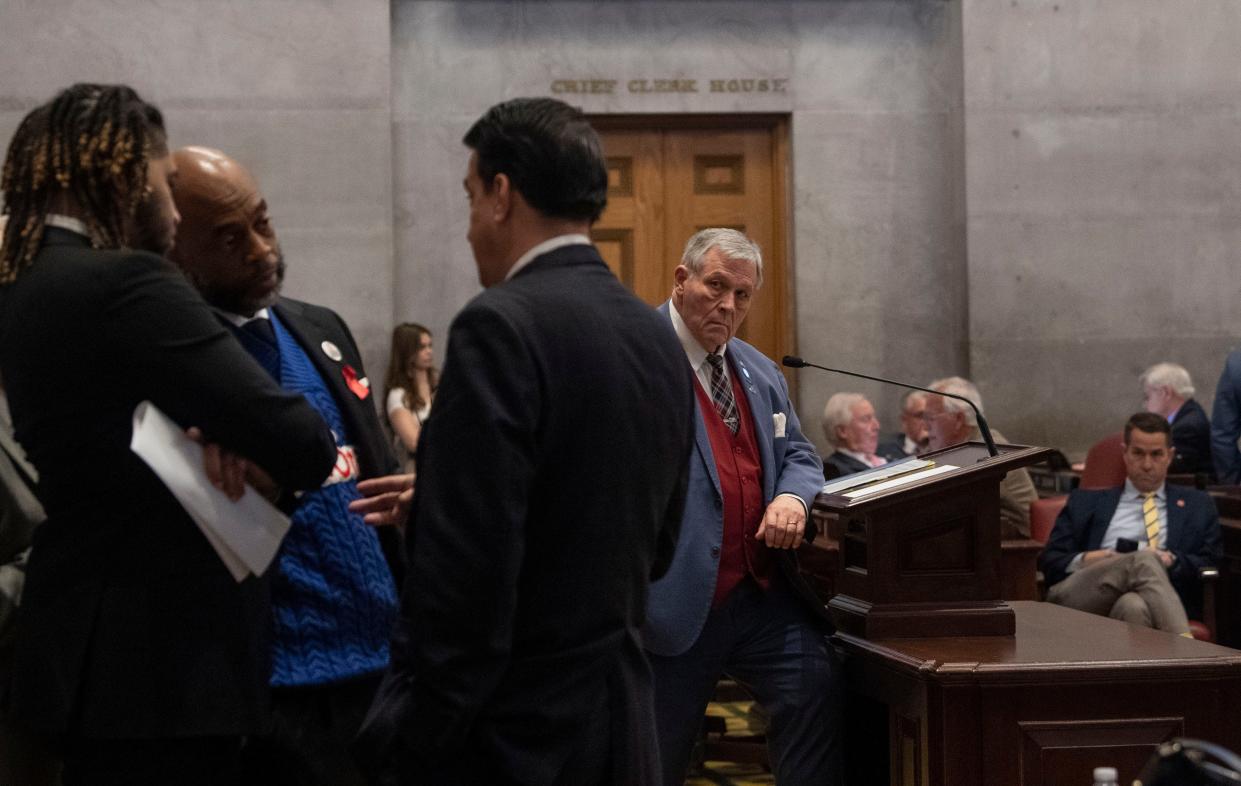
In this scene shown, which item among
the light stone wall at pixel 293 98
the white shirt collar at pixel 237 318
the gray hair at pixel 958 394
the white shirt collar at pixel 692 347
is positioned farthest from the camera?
the light stone wall at pixel 293 98

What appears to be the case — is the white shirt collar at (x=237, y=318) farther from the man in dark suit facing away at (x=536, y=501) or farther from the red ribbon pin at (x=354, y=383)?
the man in dark suit facing away at (x=536, y=501)

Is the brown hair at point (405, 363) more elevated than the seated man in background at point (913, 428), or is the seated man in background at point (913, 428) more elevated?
the brown hair at point (405, 363)

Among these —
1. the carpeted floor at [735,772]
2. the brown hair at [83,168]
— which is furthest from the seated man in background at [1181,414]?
the brown hair at [83,168]

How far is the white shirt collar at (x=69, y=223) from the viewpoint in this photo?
1950 mm

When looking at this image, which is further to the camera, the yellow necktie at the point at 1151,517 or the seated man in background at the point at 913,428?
the seated man in background at the point at 913,428

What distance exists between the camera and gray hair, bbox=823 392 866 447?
6731mm

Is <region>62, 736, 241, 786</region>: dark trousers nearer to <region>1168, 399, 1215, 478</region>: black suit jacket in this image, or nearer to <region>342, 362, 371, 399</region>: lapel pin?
<region>342, 362, 371, 399</region>: lapel pin

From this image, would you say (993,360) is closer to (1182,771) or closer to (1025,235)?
(1025,235)

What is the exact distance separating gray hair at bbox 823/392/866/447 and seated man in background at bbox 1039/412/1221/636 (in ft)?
3.96

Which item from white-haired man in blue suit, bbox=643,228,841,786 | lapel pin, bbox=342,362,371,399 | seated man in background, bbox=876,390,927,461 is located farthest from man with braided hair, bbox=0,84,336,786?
seated man in background, bbox=876,390,927,461

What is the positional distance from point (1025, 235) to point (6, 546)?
20.9ft

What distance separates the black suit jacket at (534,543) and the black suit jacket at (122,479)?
232mm

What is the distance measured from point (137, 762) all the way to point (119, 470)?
394 mm

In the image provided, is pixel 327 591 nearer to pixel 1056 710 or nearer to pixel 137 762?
pixel 137 762
